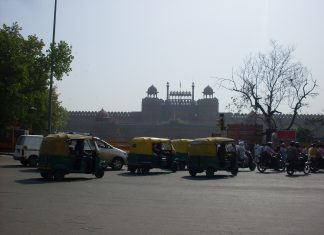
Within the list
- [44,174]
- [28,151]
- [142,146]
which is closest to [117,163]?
[142,146]

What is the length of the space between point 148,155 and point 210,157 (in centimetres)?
319

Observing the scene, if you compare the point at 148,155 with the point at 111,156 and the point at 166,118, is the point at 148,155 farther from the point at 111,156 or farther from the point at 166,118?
the point at 166,118

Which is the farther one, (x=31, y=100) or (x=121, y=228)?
(x=31, y=100)

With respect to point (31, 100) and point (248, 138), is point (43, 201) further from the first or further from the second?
point (248, 138)

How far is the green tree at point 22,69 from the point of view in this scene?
123ft

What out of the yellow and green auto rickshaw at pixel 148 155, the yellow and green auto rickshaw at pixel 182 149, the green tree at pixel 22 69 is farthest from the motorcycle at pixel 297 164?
the green tree at pixel 22 69

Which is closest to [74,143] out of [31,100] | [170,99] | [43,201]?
[43,201]

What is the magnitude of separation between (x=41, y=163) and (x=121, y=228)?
10.6 metres

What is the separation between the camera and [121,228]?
9070 millimetres

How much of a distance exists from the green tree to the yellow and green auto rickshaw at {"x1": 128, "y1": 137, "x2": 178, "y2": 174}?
1483 cm

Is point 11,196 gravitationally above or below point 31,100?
below

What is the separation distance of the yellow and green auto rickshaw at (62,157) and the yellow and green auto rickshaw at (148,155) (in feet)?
14.8

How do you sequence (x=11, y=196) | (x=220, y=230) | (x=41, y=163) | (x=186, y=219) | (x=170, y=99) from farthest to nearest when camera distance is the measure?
1. (x=170, y=99)
2. (x=41, y=163)
3. (x=11, y=196)
4. (x=186, y=219)
5. (x=220, y=230)

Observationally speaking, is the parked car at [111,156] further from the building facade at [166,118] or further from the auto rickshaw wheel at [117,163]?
the building facade at [166,118]
